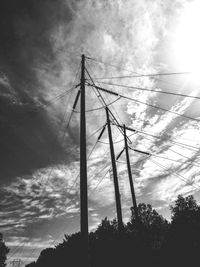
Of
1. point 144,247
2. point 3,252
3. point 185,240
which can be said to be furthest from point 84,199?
point 3,252

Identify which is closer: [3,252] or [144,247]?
[144,247]

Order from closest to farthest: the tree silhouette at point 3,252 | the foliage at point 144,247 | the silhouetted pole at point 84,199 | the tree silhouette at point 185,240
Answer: the silhouetted pole at point 84,199, the foliage at point 144,247, the tree silhouette at point 185,240, the tree silhouette at point 3,252

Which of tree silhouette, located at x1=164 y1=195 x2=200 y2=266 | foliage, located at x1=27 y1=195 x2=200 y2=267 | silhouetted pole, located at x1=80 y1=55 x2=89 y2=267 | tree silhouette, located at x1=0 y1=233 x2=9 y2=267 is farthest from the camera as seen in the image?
tree silhouette, located at x1=0 y1=233 x2=9 y2=267

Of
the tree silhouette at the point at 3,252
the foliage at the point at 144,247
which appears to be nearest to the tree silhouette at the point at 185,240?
the foliage at the point at 144,247

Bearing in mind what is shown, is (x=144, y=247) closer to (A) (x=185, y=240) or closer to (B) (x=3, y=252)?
(A) (x=185, y=240)

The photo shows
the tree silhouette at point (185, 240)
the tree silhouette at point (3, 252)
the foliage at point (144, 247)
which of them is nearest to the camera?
the foliage at point (144, 247)

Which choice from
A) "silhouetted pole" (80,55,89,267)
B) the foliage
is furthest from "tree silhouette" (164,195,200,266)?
"silhouetted pole" (80,55,89,267)

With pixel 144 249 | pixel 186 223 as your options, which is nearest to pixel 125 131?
pixel 144 249

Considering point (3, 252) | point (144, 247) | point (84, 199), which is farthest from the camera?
point (3, 252)

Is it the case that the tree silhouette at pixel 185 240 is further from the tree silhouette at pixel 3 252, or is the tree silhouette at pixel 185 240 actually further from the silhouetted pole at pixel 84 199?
the tree silhouette at pixel 3 252

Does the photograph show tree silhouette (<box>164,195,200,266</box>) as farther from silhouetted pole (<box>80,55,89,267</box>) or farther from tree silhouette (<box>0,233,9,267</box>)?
tree silhouette (<box>0,233,9,267</box>)

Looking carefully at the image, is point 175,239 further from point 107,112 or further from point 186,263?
point 107,112

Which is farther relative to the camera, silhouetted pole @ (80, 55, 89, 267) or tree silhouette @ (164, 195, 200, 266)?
tree silhouette @ (164, 195, 200, 266)

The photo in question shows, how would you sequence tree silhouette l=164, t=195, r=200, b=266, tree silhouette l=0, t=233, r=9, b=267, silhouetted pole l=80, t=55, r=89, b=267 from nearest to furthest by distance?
silhouetted pole l=80, t=55, r=89, b=267 → tree silhouette l=164, t=195, r=200, b=266 → tree silhouette l=0, t=233, r=9, b=267
